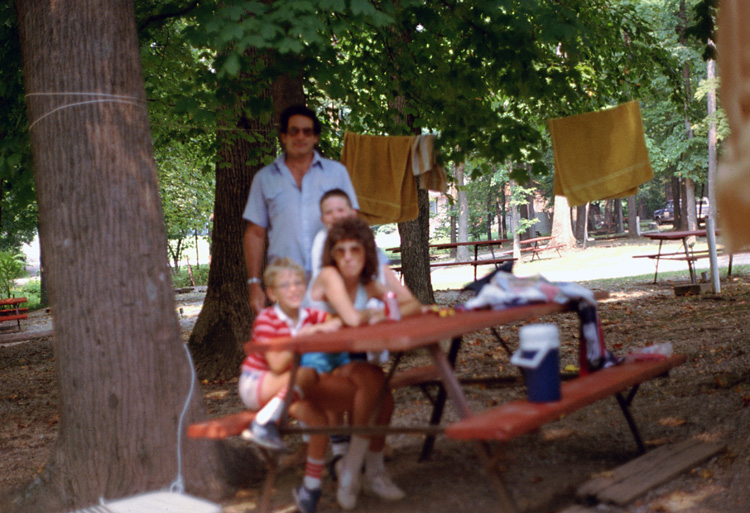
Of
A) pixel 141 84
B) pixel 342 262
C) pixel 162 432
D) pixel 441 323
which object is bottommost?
pixel 162 432

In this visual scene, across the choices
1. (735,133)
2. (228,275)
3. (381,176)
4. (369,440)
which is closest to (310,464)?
(369,440)

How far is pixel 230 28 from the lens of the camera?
14.5 feet

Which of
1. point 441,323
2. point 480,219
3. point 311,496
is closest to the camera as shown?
point 441,323

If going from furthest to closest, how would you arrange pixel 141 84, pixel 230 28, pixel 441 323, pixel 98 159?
Result: 1. pixel 230 28
2. pixel 141 84
3. pixel 98 159
4. pixel 441 323

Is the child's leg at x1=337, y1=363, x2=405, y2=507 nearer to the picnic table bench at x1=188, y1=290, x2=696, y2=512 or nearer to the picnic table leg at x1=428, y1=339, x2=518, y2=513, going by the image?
the picnic table bench at x1=188, y1=290, x2=696, y2=512

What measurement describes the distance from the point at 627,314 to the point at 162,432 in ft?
26.5

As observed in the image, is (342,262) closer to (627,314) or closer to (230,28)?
(230,28)

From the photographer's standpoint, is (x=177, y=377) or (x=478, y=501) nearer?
(x=478, y=501)

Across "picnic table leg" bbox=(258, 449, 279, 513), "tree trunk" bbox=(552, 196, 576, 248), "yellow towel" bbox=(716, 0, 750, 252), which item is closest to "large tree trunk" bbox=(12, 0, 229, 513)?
"picnic table leg" bbox=(258, 449, 279, 513)

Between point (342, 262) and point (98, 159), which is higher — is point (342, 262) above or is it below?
below

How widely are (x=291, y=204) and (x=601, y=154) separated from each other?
140 inches

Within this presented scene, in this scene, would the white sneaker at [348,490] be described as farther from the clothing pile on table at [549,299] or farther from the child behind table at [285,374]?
the clothing pile on table at [549,299]

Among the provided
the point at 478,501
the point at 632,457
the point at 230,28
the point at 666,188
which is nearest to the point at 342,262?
the point at 478,501

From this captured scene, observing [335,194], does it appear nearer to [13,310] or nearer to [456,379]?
[456,379]
